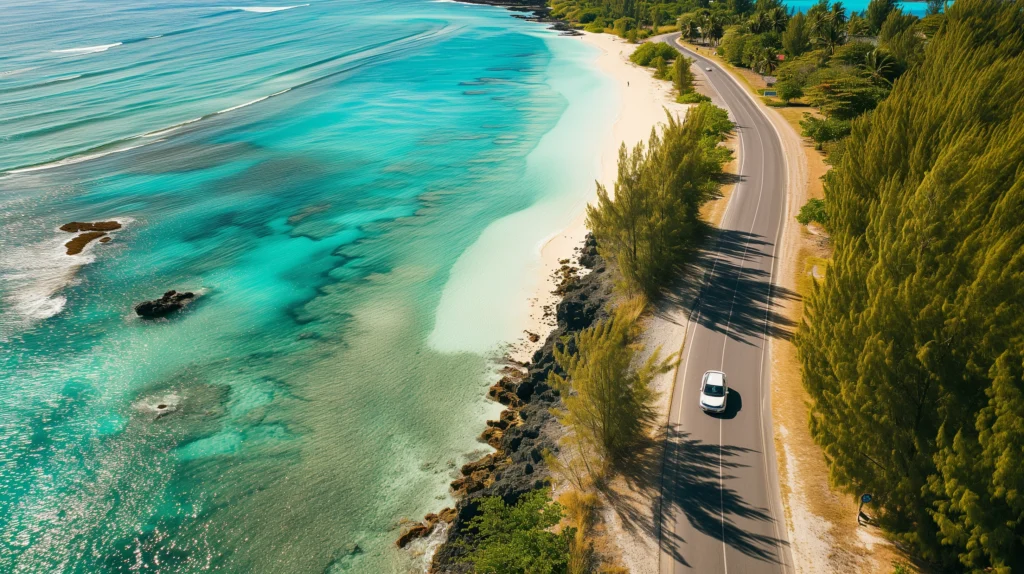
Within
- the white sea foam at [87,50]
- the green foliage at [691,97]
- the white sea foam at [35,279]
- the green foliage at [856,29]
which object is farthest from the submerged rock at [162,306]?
the green foliage at [856,29]

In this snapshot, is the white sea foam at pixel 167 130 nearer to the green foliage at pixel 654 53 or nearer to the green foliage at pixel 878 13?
the green foliage at pixel 654 53

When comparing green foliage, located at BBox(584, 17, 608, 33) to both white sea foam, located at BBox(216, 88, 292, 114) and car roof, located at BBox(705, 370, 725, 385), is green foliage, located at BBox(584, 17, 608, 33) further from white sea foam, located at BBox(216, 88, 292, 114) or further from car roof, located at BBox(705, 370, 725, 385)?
car roof, located at BBox(705, 370, 725, 385)

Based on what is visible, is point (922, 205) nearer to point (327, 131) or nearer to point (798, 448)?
point (798, 448)

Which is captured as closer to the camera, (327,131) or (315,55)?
(327,131)

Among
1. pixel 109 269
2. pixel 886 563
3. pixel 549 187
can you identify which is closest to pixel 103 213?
pixel 109 269

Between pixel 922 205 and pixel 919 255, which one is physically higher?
pixel 922 205

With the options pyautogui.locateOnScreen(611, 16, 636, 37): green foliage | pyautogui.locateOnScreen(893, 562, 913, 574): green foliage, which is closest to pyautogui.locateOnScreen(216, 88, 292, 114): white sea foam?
pyautogui.locateOnScreen(611, 16, 636, 37): green foliage
